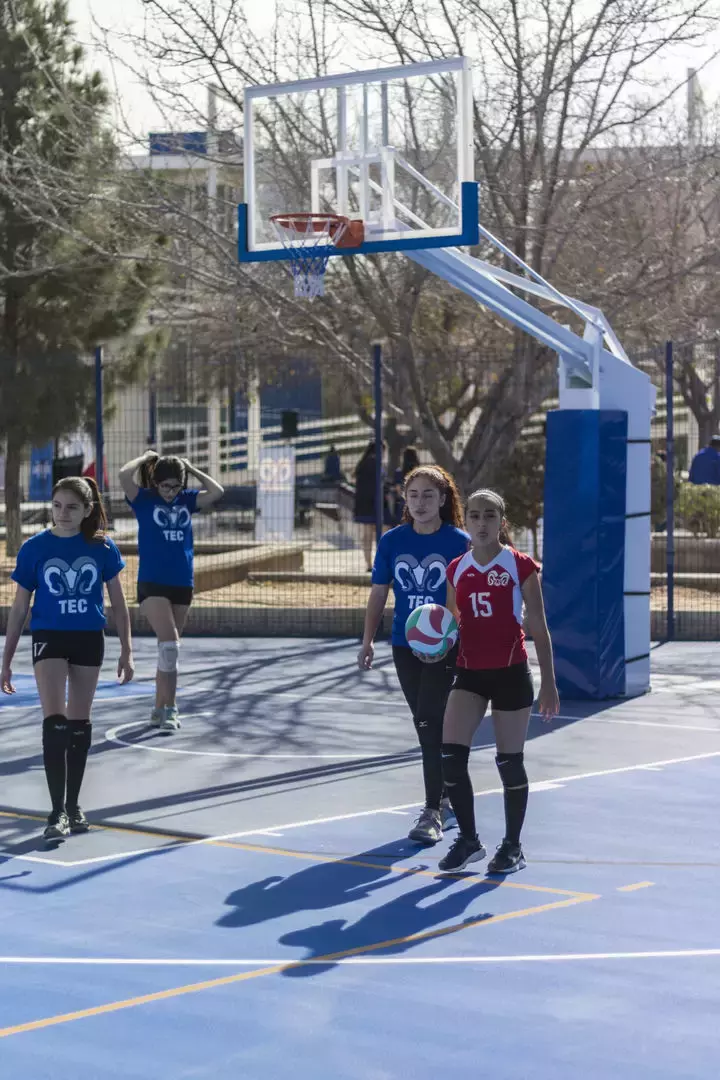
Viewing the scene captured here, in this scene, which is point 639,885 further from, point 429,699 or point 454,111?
point 454,111

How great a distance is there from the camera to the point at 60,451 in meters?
24.1

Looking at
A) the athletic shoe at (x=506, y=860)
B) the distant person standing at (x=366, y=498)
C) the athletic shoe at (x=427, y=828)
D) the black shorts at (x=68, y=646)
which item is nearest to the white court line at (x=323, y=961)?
the athletic shoe at (x=506, y=860)

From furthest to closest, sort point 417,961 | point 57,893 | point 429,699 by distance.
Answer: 1. point 429,699
2. point 57,893
3. point 417,961

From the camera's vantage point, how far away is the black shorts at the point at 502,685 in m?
7.81

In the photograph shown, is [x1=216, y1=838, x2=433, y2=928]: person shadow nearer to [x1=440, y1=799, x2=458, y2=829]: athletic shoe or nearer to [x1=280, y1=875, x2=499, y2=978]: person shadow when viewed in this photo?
[x1=280, y1=875, x2=499, y2=978]: person shadow

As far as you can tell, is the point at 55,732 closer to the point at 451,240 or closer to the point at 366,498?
the point at 451,240

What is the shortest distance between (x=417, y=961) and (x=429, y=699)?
7.10ft

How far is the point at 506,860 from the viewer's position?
7871 millimetres

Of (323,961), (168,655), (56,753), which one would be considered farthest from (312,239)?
(323,961)

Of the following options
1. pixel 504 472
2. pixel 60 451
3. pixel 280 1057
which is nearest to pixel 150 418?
pixel 60 451

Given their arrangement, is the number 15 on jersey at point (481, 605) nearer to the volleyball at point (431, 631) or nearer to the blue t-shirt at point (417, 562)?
the volleyball at point (431, 631)

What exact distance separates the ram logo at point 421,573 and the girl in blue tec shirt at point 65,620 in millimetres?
1513

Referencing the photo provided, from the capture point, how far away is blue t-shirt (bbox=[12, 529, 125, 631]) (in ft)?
28.2

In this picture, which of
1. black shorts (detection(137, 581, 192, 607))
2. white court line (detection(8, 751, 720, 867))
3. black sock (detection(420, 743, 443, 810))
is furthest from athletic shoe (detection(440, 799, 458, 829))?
black shorts (detection(137, 581, 192, 607))
